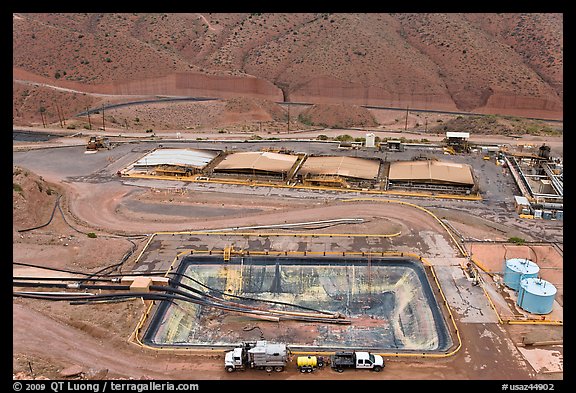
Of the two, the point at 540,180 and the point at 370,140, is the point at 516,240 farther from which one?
the point at 370,140

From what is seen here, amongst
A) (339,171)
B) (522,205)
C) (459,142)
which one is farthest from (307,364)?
(459,142)

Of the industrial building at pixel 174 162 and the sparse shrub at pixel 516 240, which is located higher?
the industrial building at pixel 174 162

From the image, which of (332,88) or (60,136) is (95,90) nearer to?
(60,136)

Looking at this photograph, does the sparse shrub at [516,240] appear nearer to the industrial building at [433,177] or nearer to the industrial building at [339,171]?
the industrial building at [433,177]

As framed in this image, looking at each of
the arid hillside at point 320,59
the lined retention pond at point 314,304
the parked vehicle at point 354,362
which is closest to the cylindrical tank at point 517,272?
the lined retention pond at point 314,304

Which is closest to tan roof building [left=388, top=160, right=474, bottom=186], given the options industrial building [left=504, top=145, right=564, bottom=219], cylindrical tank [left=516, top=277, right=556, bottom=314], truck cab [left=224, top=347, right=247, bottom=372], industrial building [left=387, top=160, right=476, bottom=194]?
industrial building [left=387, top=160, right=476, bottom=194]

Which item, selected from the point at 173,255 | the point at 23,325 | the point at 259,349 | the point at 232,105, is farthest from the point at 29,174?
Result: the point at 232,105

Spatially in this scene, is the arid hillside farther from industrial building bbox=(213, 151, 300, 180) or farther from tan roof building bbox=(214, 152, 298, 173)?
industrial building bbox=(213, 151, 300, 180)
